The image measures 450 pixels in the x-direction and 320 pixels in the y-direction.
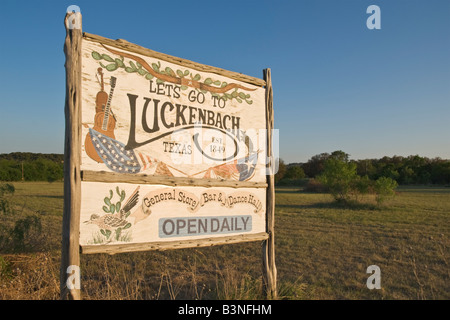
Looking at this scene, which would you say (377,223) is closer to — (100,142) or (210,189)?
(210,189)

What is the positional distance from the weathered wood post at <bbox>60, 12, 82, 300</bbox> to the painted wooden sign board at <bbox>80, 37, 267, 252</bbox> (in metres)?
0.10

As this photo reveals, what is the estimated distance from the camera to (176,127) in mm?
4715

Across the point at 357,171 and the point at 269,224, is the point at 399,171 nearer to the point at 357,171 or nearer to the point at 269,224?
the point at 357,171

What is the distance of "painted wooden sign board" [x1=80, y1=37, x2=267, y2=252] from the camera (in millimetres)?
3975

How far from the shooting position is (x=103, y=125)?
4.04 m

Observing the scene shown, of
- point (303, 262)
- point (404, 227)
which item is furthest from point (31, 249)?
point (404, 227)

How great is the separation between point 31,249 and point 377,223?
11.9m

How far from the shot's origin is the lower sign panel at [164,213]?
3926 mm

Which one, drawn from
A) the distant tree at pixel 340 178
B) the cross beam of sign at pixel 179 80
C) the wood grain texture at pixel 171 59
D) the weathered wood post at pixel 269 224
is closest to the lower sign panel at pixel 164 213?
the weathered wood post at pixel 269 224

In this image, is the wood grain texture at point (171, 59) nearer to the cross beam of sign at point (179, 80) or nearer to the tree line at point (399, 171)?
the cross beam of sign at point (179, 80)

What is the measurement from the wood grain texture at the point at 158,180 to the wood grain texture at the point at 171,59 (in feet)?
5.28

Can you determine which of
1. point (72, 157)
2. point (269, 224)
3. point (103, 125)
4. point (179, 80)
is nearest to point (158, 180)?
point (103, 125)

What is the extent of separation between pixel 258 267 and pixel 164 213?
12.0 feet

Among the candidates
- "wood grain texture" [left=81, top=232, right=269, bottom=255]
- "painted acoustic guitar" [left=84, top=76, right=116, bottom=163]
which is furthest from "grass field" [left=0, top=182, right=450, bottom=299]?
"painted acoustic guitar" [left=84, top=76, right=116, bottom=163]
